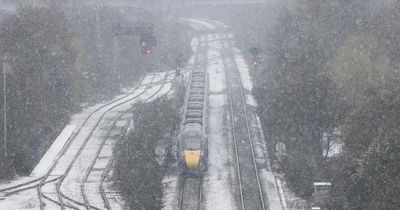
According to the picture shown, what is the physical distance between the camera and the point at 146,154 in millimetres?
36875

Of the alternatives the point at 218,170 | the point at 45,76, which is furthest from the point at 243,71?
the point at 218,170

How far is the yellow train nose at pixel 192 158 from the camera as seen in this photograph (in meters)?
34.3

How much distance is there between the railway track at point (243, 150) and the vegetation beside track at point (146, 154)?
13.4ft

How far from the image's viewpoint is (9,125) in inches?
1615

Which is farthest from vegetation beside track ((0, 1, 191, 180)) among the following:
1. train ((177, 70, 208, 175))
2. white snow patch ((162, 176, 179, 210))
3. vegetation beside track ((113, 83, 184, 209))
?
train ((177, 70, 208, 175))

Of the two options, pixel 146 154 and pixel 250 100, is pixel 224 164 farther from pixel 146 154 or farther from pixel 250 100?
pixel 250 100

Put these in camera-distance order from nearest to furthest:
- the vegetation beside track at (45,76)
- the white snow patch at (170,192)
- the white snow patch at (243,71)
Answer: the white snow patch at (170,192) < the vegetation beside track at (45,76) < the white snow patch at (243,71)

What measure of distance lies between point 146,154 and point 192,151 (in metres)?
3.63

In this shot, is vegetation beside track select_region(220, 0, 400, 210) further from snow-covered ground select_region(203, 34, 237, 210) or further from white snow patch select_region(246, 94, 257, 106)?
snow-covered ground select_region(203, 34, 237, 210)

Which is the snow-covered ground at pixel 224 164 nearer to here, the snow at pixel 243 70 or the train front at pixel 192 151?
the snow at pixel 243 70

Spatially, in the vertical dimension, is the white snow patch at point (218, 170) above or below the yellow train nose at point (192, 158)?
below

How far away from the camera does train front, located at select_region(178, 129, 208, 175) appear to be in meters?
34.3

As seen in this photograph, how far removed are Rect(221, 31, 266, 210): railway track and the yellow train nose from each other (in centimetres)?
247

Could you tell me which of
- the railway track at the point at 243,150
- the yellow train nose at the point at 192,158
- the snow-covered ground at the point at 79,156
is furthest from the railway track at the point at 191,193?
the snow-covered ground at the point at 79,156
